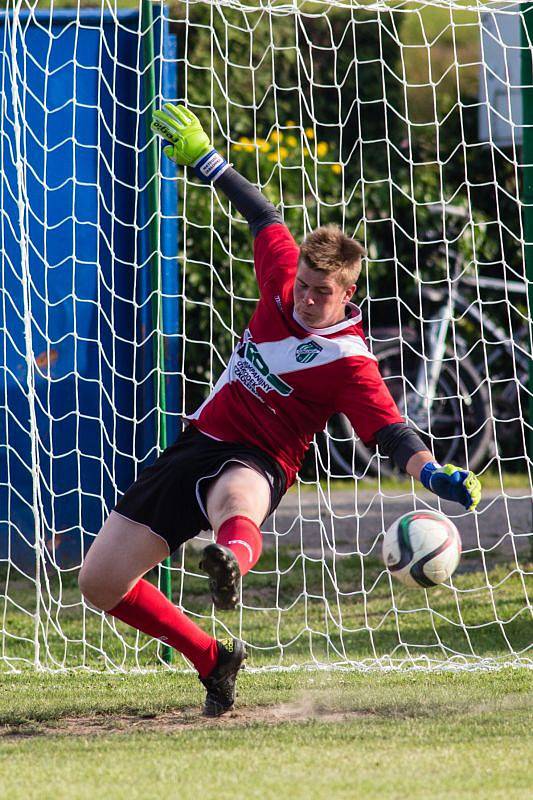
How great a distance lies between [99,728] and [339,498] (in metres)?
5.83


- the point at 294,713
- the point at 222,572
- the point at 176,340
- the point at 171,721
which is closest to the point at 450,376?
the point at 176,340

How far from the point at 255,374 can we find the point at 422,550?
36.7 inches

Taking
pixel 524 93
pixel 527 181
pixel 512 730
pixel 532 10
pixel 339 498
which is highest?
pixel 532 10

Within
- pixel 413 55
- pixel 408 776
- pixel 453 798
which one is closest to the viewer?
pixel 453 798

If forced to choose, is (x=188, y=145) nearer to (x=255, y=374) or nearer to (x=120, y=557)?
(x=255, y=374)

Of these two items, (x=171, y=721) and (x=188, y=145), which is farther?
(x=188, y=145)

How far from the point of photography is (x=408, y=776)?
3.75 m

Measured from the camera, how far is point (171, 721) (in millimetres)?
4723

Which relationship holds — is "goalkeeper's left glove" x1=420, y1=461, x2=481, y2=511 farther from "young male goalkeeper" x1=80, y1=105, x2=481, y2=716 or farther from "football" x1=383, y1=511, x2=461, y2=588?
"football" x1=383, y1=511, x2=461, y2=588

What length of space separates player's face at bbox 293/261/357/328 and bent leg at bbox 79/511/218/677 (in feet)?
3.43

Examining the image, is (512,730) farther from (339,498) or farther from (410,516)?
(339,498)

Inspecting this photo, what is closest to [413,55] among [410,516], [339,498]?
[339,498]

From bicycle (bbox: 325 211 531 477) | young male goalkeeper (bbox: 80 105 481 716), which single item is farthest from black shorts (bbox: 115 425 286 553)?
bicycle (bbox: 325 211 531 477)

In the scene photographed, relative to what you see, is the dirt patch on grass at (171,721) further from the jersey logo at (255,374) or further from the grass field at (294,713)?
the jersey logo at (255,374)
